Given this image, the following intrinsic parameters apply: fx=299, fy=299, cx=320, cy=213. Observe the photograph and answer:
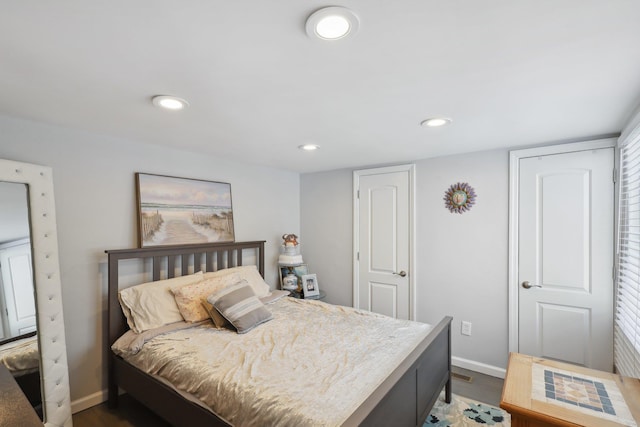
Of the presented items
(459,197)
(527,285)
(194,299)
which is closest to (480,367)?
(527,285)

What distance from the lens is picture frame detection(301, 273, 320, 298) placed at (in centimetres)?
369

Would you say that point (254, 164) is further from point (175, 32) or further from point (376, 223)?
point (175, 32)

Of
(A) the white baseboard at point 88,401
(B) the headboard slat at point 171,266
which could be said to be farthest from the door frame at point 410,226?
(A) the white baseboard at point 88,401

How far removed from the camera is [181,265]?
288cm

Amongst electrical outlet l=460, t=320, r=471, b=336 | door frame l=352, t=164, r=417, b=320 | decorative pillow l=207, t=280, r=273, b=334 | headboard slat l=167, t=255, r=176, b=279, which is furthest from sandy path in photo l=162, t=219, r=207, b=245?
electrical outlet l=460, t=320, r=471, b=336

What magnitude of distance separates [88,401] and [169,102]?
2.41 m

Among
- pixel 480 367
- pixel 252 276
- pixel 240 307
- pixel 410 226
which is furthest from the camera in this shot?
pixel 410 226

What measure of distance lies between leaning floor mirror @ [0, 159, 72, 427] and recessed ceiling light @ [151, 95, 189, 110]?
104cm

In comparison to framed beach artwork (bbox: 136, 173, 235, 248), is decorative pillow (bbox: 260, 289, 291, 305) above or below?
below

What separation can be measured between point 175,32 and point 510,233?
119 inches

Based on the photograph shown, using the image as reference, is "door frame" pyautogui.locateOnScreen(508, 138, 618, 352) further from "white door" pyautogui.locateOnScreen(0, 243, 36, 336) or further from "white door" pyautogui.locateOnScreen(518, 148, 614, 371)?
"white door" pyautogui.locateOnScreen(0, 243, 36, 336)

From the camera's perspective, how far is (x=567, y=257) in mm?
2586

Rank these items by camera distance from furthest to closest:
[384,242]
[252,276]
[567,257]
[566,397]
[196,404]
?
[384,242] < [252,276] < [567,257] < [196,404] < [566,397]

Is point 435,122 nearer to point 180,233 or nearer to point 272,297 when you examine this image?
point 272,297
